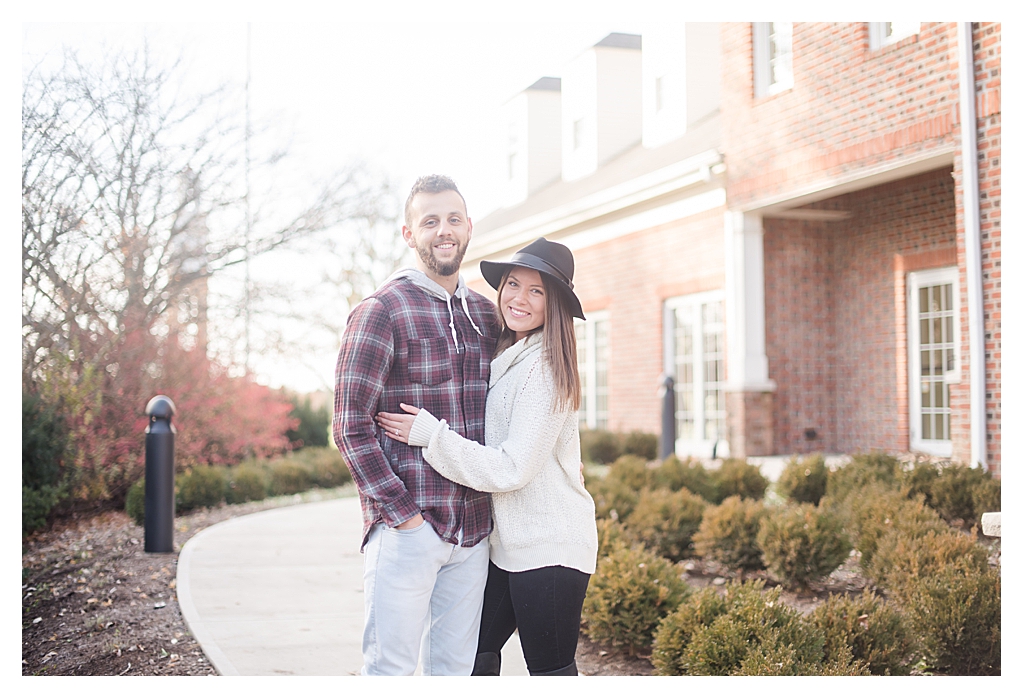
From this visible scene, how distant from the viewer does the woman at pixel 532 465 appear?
2.56 metres

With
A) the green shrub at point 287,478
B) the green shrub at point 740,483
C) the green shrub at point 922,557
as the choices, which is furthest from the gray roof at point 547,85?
the green shrub at point 922,557

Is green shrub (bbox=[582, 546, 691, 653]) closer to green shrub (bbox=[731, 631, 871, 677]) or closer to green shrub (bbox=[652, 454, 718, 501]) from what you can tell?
green shrub (bbox=[731, 631, 871, 677])

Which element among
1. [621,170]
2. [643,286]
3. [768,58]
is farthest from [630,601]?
[621,170]

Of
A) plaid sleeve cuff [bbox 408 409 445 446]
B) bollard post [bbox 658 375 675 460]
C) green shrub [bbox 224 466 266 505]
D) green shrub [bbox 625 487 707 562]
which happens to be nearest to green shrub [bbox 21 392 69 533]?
green shrub [bbox 224 466 266 505]

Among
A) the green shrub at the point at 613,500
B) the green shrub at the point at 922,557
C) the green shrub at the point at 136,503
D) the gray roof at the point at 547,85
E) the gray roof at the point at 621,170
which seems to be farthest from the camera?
the gray roof at the point at 547,85

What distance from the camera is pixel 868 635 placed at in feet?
11.1

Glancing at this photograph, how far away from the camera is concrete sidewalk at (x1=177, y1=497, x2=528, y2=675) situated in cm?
372

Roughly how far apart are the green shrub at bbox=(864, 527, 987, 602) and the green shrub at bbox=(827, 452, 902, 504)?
1.37 meters

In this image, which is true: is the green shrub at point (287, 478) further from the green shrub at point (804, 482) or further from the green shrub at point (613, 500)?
the green shrub at point (804, 482)

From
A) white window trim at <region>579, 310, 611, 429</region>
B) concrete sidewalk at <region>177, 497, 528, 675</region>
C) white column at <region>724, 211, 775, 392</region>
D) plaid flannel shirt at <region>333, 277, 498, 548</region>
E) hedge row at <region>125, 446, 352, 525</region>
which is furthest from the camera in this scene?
white window trim at <region>579, 310, 611, 429</region>

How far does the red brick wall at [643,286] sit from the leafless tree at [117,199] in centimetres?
496

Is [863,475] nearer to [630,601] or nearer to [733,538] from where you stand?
[733,538]
